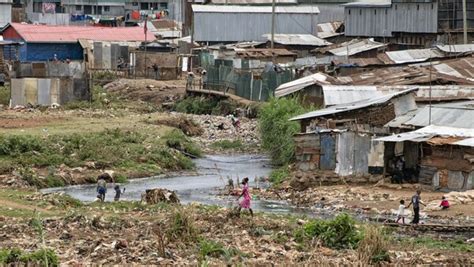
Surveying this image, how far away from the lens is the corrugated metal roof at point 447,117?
102ft

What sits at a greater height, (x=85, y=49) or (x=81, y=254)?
(x=85, y=49)

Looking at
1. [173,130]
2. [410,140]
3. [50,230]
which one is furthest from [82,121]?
[50,230]

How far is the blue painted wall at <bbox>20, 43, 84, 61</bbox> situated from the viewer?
205ft

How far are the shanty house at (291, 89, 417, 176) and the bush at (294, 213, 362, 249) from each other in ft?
30.9

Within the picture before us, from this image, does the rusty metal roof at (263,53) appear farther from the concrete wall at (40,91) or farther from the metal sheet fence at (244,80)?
the concrete wall at (40,91)

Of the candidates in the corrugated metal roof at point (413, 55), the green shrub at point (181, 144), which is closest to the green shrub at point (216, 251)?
the green shrub at point (181, 144)

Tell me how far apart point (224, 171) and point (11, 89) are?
45.3 ft

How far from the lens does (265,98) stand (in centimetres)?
4875

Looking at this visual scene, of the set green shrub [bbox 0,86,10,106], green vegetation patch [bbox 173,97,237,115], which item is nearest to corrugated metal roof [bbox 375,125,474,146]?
green vegetation patch [bbox 173,97,237,115]

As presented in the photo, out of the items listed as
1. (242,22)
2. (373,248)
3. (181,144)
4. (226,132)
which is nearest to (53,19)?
(242,22)

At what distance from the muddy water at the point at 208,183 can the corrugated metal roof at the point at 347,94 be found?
2.75 metres

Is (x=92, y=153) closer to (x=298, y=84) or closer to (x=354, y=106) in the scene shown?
(x=354, y=106)

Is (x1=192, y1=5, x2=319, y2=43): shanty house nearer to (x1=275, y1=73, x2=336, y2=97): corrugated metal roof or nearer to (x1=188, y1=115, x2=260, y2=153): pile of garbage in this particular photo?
(x1=188, y1=115, x2=260, y2=153): pile of garbage

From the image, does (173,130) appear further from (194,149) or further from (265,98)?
(265,98)
